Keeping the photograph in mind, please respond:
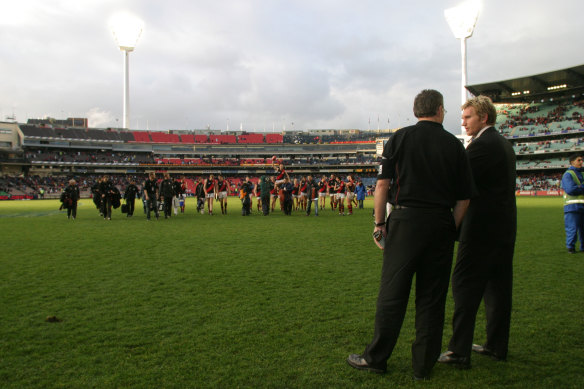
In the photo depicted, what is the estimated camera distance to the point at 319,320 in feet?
13.7

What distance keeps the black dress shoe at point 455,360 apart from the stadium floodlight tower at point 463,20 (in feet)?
78.5

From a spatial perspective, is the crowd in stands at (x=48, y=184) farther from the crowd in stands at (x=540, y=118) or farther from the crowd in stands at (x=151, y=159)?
the crowd in stands at (x=540, y=118)

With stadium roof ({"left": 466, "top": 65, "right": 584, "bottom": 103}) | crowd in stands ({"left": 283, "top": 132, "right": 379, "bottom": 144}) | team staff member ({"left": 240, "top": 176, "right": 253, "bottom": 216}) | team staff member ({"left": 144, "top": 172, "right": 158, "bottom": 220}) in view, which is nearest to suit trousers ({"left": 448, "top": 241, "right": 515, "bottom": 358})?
team staff member ({"left": 144, "top": 172, "right": 158, "bottom": 220})

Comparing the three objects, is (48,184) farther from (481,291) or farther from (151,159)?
(481,291)

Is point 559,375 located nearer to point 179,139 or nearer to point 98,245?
point 98,245

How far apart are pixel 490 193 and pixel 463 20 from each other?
86.1 ft

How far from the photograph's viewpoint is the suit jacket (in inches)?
129

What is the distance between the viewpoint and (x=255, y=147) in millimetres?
87688

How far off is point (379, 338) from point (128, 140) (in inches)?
3416

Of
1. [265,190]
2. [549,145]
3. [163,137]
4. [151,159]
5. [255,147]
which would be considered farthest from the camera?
[255,147]

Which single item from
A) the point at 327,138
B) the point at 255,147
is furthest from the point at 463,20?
the point at 327,138

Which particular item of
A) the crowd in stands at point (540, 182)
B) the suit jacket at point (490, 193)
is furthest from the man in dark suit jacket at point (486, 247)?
the crowd in stands at point (540, 182)

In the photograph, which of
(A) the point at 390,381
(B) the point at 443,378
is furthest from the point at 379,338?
(B) the point at 443,378

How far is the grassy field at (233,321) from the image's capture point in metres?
2.97
